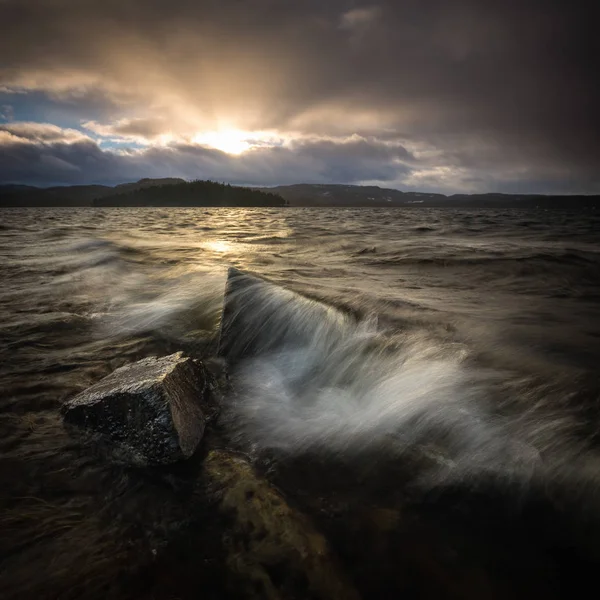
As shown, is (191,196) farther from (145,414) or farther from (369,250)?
(145,414)

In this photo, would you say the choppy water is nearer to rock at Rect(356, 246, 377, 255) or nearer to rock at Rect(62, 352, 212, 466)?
rock at Rect(62, 352, 212, 466)

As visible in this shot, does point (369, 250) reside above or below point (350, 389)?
above

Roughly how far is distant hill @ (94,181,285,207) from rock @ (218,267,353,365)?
18086 cm

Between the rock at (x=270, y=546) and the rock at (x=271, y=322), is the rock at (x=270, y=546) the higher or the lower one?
the lower one

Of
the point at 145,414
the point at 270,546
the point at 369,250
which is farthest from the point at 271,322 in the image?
the point at 369,250

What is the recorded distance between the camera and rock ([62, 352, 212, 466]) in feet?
8.85

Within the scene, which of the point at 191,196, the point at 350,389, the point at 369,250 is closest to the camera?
the point at 350,389

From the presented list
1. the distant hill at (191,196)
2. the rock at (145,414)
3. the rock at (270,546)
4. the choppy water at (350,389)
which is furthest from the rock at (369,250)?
the distant hill at (191,196)

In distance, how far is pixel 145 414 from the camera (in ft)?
8.94

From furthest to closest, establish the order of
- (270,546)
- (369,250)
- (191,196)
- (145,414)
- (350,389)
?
(191,196), (369,250), (350,389), (145,414), (270,546)

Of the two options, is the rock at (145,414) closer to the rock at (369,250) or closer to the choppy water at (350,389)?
the choppy water at (350,389)

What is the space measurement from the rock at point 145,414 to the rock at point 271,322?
1513mm

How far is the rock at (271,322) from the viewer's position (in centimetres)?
474

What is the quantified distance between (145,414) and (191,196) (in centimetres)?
20142
